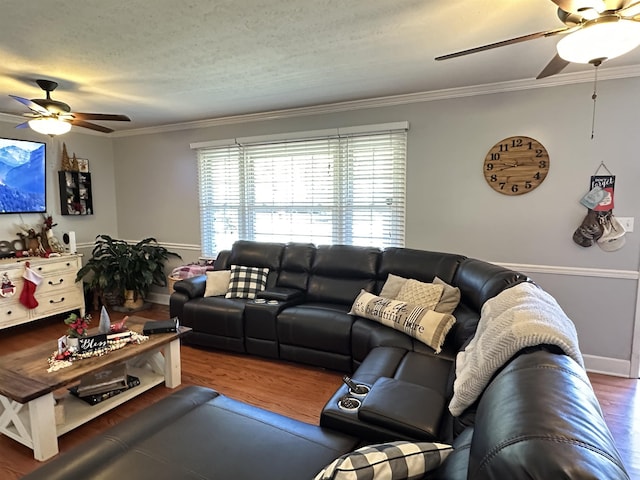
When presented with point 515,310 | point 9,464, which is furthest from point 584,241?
point 9,464

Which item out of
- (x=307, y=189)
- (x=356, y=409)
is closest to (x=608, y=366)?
(x=356, y=409)

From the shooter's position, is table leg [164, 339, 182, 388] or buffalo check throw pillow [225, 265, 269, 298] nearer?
table leg [164, 339, 182, 388]

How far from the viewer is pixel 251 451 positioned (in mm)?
1399

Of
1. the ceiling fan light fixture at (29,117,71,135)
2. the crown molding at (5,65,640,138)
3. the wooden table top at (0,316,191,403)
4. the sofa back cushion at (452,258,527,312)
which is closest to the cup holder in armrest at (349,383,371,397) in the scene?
the sofa back cushion at (452,258,527,312)

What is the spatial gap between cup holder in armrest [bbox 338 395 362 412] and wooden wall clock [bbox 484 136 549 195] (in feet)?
8.09

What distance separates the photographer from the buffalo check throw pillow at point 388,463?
0.94 metres

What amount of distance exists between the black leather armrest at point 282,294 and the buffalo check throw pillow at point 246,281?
0.16m

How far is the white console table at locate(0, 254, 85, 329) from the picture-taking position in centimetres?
376

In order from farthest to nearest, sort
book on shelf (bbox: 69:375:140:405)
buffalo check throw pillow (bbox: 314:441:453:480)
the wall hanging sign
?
the wall hanging sign
book on shelf (bbox: 69:375:140:405)
buffalo check throw pillow (bbox: 314:441:453:480)

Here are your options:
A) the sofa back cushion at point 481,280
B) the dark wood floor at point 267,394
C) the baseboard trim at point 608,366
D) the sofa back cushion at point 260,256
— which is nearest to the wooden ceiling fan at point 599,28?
the sofa back cushion at point 481,280

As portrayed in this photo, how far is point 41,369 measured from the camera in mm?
2162

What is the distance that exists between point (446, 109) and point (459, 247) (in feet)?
4.36

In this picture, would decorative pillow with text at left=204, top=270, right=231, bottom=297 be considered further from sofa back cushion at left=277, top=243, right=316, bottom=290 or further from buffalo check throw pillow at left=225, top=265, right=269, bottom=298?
sofa back cushion at left=277, top=243, right=316, bottom=290

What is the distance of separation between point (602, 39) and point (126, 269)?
16.1 feet
